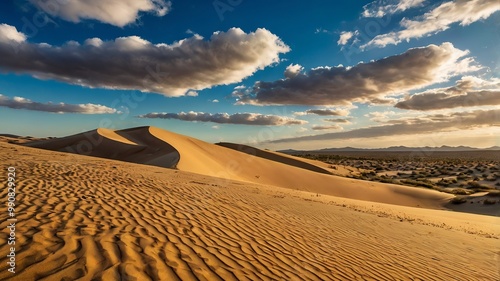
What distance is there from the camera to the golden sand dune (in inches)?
885

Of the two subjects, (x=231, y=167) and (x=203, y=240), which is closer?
(x=203, y=240)

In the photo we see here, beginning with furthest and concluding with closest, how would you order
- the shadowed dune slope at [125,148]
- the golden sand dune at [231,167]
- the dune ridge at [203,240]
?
the shadowed dune slope at [125,148]
the golden sand dune at [231,167]
the dune ridge at [203,240]

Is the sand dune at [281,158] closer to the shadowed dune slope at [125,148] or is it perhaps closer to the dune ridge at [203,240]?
the shadowed dune slope at [125,148]

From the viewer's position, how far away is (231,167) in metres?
29.3

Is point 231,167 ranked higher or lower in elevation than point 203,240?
lower

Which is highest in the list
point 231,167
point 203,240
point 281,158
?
point 203,240

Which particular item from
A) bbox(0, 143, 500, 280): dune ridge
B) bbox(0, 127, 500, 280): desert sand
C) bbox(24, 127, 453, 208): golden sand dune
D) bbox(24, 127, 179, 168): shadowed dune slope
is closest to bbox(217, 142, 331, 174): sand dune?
bbox(24, 127, 453, 208): golden sand dune

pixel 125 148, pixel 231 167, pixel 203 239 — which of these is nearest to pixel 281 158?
pixel 231 167

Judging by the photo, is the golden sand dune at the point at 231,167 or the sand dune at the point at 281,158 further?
the sand dune at the point at 281,158

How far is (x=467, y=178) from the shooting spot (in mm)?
31906

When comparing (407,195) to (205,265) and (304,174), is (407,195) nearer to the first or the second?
(304,174)

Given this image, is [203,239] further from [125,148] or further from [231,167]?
[125,148]

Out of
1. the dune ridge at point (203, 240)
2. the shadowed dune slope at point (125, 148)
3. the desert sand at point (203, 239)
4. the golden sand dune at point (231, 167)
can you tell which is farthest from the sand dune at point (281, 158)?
the dune ridge at point (203, 240)

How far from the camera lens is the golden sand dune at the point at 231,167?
22484 millimetres
